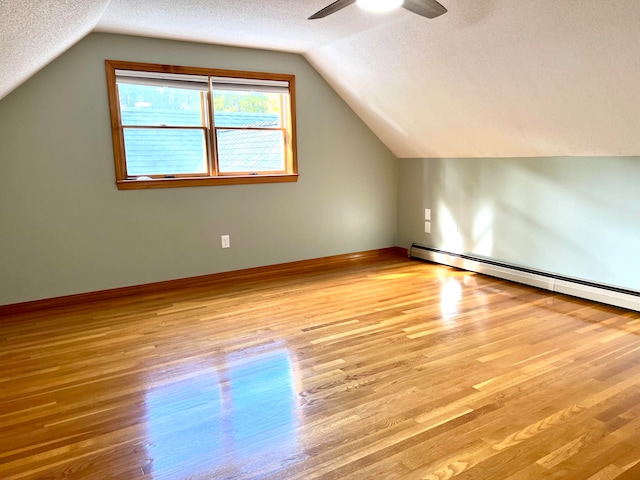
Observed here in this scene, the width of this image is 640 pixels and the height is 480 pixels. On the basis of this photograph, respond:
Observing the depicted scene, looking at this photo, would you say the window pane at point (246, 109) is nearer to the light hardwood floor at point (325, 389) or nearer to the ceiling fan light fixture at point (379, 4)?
the light hardwood floor at point (325, 389)

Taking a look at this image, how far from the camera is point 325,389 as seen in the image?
2316mm

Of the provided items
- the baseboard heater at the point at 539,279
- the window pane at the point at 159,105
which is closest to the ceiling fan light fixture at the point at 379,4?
the window pane at the point at 159,105

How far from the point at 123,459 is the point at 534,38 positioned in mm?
3111

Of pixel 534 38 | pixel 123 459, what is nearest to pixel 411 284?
pixel 534 38

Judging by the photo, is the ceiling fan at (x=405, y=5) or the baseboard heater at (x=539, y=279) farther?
the baseboard heater at (x=539, y=279)

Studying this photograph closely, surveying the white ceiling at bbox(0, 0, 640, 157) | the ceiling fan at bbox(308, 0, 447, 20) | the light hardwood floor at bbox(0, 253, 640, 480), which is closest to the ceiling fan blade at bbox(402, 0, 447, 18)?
the ceiling fan at bbox(308, 0, 447, 20)

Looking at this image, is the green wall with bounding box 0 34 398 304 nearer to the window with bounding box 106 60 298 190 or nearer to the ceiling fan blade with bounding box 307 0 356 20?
the window with bounding box 106 60 298 190

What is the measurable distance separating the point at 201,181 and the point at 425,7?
2.48 meters

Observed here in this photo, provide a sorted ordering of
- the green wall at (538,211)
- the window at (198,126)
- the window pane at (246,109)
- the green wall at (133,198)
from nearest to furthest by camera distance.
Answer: the green wall at (538,211) < the green wall at (133,198) < the window at (198,126) < the window pane at (246,109)

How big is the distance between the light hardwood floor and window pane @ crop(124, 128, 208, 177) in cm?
121

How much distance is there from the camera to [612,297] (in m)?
3.38

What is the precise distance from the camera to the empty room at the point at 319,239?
6.42 feet

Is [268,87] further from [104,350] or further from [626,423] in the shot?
[626,423]

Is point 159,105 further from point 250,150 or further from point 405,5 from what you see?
point 405,5
